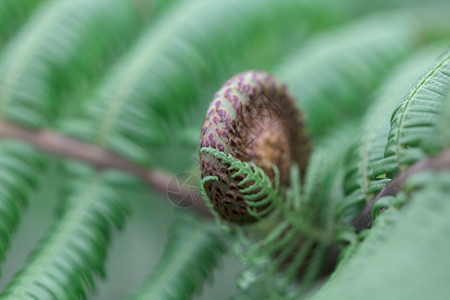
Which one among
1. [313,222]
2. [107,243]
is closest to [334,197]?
[313,222]

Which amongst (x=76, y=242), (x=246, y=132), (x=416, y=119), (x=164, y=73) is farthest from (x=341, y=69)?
(x=76, y=242)

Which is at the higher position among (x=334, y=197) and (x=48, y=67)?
(x=48, y=67)

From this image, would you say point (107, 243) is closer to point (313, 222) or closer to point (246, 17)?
point (313, 222)

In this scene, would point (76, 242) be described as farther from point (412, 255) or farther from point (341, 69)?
point (341, 69)

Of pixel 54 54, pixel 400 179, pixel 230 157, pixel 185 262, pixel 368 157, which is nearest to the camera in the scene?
pixel 400 179

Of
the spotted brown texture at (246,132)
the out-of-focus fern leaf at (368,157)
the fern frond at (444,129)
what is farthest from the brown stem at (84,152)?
the fern frond at (444,129)

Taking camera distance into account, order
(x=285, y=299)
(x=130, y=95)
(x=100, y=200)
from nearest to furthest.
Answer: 1. (x=285, y=299)
2. (x=100, y=200)
3. (x=130, y=95)
